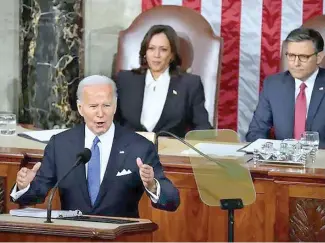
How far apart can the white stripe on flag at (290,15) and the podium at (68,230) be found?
3223mm

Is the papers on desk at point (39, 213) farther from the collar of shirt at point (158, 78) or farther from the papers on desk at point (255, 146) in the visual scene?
the collar of shirt at point (158, 78)

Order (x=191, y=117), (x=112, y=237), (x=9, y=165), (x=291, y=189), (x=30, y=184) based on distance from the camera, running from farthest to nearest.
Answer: (x=191, y=117) → (x=9, y=165) → (x=291, y=189) → (x=30, y=184) → (x=112, y=237)

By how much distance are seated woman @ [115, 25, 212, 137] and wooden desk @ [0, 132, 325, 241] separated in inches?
38.0

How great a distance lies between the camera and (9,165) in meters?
4.78

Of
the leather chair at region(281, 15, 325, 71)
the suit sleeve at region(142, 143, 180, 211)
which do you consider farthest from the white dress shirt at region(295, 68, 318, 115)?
the suit sleeve at region(142, 143, 180, 211)

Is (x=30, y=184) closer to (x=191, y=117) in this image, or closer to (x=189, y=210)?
(x=189, y=210)

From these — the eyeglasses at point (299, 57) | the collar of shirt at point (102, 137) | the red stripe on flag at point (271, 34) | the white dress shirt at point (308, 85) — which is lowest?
the collar of shirt at point (102, 137)

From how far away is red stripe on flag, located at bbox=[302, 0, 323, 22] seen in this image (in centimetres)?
637

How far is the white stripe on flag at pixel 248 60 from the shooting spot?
21.2 feet

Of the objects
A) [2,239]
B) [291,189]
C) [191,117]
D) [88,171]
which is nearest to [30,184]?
[88,171]

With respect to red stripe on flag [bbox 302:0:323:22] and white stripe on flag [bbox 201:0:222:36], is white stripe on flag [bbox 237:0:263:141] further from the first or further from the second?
red stripe on flag [bbox 302:0:323:22]

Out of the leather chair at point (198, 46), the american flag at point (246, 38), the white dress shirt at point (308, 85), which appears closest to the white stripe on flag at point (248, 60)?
the american flag at point (246, 38)

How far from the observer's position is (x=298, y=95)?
5.46 m

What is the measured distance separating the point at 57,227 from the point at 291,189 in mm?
1478
